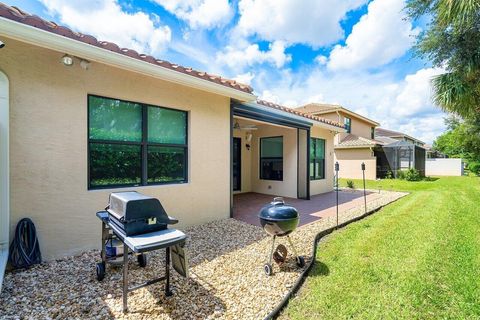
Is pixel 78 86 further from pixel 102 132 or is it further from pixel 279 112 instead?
pixel 279 112

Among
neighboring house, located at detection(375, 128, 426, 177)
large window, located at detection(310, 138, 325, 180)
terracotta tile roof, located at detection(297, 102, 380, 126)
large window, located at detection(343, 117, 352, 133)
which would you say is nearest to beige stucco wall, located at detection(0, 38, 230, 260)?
large window, located at detection(310, 138, 325, 180)

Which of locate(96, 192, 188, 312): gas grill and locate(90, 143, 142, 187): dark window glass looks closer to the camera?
locate(96, 192, 188, 312): gas grill

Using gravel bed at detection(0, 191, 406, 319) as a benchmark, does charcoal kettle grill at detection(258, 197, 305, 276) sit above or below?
Answer: above

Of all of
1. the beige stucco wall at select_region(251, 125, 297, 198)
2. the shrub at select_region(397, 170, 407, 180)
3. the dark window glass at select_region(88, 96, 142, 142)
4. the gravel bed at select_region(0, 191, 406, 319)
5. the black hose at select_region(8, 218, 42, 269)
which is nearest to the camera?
the gravel bed at select_region(0, 191, 406, 319)

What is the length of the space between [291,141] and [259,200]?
9.74 ft

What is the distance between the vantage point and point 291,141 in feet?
34.3

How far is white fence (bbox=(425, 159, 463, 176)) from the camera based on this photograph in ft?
82.9

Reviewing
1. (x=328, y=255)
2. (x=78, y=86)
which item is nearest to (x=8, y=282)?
(x=78, y=86)

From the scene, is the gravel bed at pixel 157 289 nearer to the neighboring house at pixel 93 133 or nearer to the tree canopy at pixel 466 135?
the neighboring house at pixel 93 133

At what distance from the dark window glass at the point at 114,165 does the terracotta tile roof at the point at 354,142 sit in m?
19.5

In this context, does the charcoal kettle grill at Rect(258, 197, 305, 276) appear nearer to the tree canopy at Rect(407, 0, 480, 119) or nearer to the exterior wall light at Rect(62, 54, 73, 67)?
the exterior wall light at Rect(62, 54, 73, 67)

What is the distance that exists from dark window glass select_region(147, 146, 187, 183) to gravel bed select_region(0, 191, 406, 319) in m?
1.84

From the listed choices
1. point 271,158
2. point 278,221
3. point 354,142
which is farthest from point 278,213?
point 354,142

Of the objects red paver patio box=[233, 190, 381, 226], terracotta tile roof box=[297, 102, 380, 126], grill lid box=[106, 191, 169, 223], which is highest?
terracotta tile roof box=[297, 102, 380, 126]
